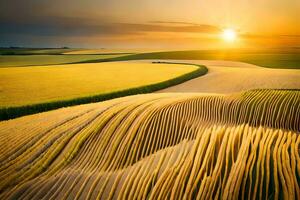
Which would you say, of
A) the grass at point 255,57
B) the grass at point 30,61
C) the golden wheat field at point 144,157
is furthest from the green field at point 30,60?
the golden wheat field at point 144,157

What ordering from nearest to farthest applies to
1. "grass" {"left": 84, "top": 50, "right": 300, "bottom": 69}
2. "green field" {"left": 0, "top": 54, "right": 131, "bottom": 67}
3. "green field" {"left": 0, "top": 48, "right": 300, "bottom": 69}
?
"green field" {"left": 0, "top": 54, "right": 131, "bottom": 67} → "green field" {"left": 0, "top": 48, "right": 300, "bottom": 69} → "grass" {"left": 84, "top": 50, "right": 300, "bottom": 69}

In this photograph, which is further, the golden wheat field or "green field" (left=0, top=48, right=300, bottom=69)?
"green field" (left=0, top=48, right=300, bottom=69)

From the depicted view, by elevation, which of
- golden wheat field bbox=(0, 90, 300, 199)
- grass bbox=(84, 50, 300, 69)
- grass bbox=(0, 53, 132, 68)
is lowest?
golden wheat field bbox=(0, 90, 300, 199)

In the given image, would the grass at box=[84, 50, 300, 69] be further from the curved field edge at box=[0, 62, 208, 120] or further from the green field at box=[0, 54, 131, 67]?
the curved field edge at box=[0, 62, 208, 120]

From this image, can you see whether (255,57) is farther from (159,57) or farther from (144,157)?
(144,157)

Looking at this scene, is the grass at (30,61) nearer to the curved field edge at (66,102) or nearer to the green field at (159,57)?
the green field at (159,57)

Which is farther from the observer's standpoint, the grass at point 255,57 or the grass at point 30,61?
the grass at point 255,57

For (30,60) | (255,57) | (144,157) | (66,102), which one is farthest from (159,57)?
(144,157)

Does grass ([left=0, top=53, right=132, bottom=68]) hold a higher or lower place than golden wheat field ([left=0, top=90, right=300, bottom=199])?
higher

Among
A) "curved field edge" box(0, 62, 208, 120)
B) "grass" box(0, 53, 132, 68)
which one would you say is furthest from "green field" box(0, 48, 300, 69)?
"curved field edge" box(0, 62, 208, 120)

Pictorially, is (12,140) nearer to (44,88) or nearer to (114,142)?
(114,142)
